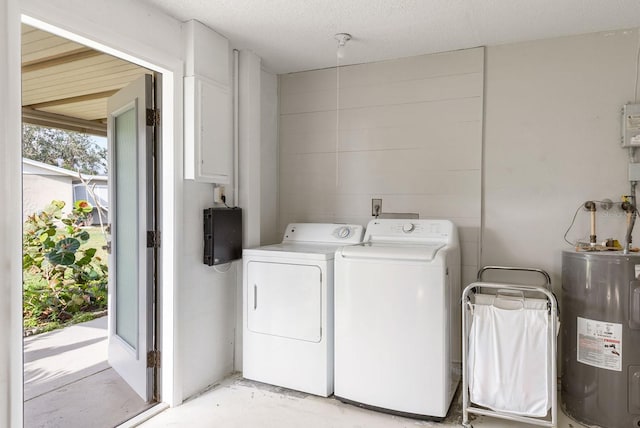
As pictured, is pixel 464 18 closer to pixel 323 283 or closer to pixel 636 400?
pixel 323 283

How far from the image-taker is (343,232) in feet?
10.1

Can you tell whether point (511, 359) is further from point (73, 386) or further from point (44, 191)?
point (44, 191)

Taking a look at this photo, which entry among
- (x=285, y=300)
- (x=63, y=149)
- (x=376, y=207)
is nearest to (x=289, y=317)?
(x=285, y=300)

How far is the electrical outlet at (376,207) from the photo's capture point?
3203mm

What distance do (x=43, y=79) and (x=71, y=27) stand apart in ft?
5.85

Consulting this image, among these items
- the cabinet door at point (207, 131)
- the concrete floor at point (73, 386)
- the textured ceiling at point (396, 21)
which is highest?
the textured ceiling at point (396, 21)

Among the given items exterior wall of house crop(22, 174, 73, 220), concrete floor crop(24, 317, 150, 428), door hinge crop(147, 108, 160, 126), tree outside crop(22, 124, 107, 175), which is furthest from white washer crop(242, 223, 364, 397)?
exterior wall of house crop(22, 174, 73, 220)

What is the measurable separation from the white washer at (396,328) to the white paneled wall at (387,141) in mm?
629

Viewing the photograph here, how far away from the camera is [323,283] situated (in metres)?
2.58

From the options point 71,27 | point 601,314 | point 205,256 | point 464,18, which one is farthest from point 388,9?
point 601,314

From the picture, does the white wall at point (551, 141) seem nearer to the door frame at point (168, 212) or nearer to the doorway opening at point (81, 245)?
the door frame at point (168, 212)

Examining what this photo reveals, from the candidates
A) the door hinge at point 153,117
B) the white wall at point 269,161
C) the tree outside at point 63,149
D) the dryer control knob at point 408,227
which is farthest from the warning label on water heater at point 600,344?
the tree outside at point 63,149

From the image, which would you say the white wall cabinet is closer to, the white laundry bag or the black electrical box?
the black electrical box

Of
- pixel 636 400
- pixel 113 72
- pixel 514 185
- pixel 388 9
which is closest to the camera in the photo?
pixel 636 400
